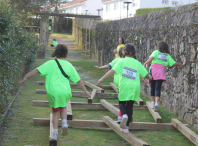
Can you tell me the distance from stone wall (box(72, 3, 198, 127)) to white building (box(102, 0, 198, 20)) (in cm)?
2709

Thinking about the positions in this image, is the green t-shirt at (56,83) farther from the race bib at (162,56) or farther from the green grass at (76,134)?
the race bib at (162,56)

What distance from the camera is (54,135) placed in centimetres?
506

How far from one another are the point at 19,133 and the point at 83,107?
9.30 ft

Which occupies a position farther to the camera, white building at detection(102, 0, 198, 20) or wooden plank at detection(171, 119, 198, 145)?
white building at detection(102, 0, 198, 20)

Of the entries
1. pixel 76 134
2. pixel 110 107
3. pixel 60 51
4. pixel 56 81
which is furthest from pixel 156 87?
pixel 56 81

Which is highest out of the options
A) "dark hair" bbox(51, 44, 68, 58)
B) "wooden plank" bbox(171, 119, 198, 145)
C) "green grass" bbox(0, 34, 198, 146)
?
"dark hair" bbox(51, 44, 68, 58)

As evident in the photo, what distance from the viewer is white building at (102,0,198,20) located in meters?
43.2

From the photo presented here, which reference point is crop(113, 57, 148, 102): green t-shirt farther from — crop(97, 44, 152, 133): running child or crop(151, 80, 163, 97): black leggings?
crop(151, 80, 163, 97): black leggings

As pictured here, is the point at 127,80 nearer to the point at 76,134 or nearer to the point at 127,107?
the point at 127,107

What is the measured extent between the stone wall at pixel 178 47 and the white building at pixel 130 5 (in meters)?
27.1

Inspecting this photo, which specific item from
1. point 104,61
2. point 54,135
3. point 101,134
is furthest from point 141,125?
point 104,61

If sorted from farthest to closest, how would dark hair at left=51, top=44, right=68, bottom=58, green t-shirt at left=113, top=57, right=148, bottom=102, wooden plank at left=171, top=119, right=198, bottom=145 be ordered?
green t-shirt at left=113, top=57, right=148, bottom=102 → wooden plank at left=171, top=119, right=198, bottom=145 → dark hair at left=51, top=44, right=68, bottom=58

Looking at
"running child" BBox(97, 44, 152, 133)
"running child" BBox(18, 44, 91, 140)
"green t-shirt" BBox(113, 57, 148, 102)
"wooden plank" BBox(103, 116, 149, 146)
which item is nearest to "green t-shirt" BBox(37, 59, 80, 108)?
"running child" BBox(18, 44, 91, 140)

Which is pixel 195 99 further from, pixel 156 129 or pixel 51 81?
pixel 51 81
